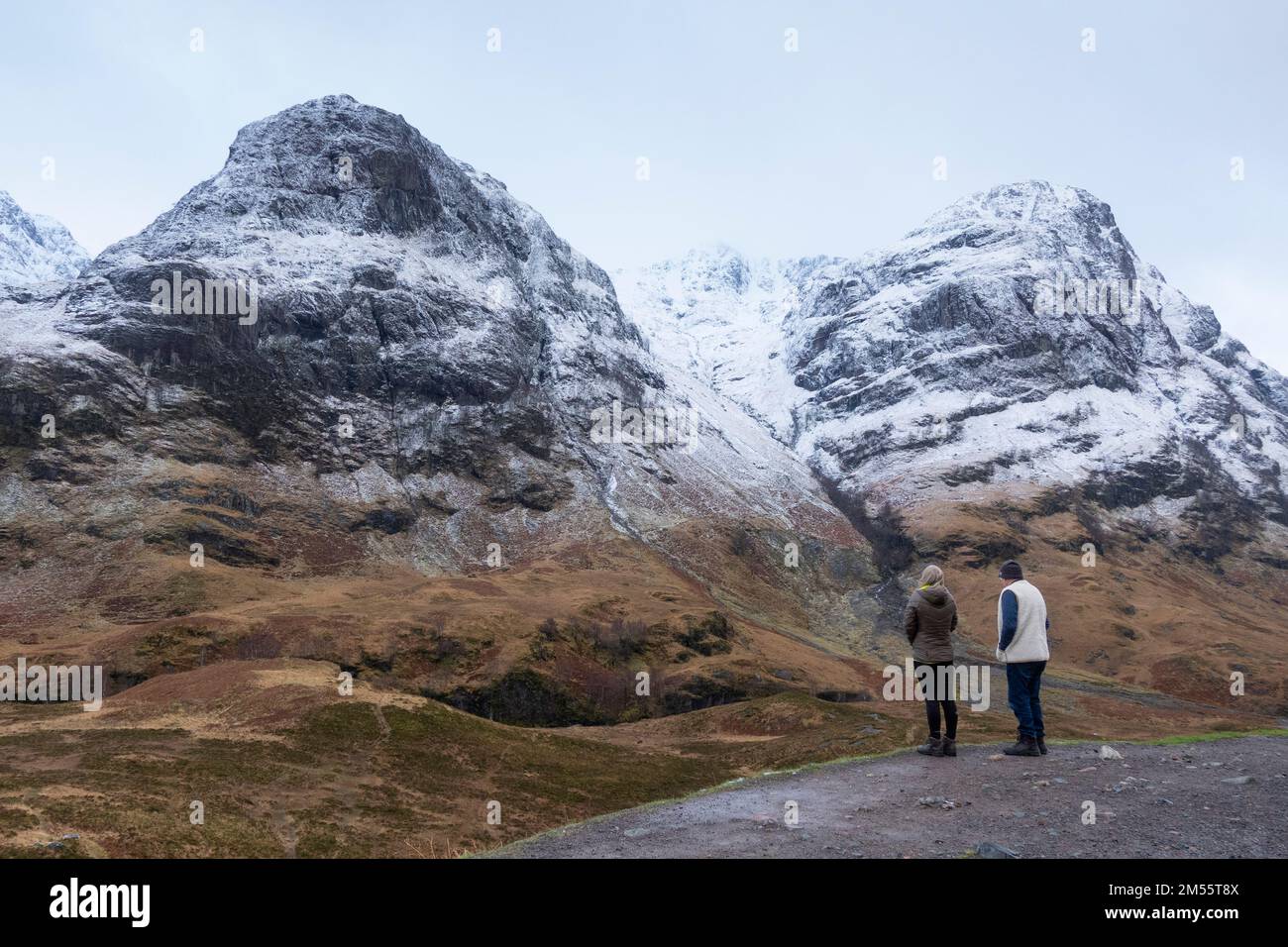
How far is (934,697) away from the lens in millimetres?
15047

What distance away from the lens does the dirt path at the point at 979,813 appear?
30.1 feet

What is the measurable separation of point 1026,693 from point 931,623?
1.96 metres

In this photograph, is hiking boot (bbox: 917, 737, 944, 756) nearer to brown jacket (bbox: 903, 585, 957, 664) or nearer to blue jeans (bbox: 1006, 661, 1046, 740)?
blue jeans (bbox: 1006, 661, 1046, 740)

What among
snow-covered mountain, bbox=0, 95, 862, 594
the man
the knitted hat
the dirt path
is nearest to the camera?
the dirt path

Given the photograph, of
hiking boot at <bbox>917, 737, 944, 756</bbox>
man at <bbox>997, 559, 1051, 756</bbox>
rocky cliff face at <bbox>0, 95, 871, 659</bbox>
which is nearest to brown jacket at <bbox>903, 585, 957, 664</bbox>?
man at <bbox>997, 559, 1051, 756</bbox>

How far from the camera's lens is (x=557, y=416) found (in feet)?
513

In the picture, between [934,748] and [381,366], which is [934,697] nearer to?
[934,748]

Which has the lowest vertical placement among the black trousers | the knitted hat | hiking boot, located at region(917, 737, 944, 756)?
hiking boot, located at region(917, 737, 944, 756)

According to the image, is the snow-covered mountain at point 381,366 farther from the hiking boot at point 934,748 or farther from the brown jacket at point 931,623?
the brown jacket at point 931,623

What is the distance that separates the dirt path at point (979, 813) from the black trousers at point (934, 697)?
2.15ft

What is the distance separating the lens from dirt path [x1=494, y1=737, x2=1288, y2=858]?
9.18 m

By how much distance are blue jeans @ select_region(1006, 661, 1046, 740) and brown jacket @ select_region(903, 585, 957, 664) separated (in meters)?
1.03

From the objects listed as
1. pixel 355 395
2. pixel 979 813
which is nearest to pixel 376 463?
pixel 355 395
